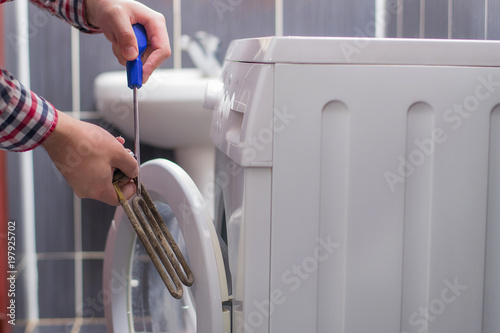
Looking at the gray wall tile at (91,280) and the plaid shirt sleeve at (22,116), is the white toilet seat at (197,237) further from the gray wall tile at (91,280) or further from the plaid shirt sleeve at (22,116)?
the gray wall tile at (91,280)

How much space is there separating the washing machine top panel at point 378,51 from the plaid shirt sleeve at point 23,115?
245mm

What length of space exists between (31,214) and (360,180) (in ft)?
4.51

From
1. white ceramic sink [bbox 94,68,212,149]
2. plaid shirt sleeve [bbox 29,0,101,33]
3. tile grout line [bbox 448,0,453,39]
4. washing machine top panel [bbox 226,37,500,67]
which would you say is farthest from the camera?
white ceramic sink [bbox 94,68,212,149]

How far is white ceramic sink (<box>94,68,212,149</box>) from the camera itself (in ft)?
4.60

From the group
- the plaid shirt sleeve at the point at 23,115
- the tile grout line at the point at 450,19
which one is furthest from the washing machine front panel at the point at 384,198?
the tile grout line at the point at 450,19

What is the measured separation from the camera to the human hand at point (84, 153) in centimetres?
63

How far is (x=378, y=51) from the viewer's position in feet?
2.02

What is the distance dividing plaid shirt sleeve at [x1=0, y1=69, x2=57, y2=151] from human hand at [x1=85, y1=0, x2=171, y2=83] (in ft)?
0.39

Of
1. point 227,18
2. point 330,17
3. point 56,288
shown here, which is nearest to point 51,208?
point 56,288

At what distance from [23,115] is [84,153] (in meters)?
0.08

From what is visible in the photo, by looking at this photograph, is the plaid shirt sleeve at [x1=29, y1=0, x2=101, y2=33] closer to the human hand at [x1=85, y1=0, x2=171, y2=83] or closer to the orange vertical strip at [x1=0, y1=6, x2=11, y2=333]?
the human hand at [x1=85, y1=0, x2=171, y2=83]

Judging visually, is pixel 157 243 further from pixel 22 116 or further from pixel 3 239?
pixel 3 239

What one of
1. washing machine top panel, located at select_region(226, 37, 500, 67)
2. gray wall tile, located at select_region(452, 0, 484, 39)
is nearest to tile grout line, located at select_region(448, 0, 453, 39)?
gray wall tile, located at select_region(452, 0, 484, 39)

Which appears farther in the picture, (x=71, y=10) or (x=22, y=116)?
(x=71, y=10)
